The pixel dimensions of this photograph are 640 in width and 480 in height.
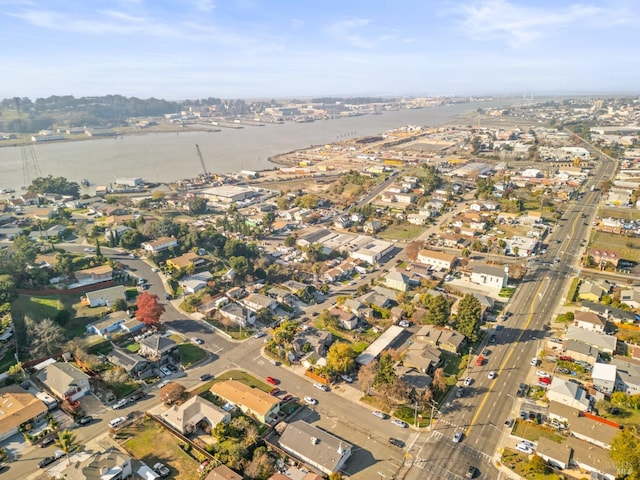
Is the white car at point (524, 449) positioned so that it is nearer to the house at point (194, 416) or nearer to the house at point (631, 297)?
the house at point (194, 416)

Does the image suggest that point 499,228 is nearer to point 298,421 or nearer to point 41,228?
point 298,421

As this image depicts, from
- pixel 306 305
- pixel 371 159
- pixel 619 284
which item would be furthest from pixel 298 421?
pixel 371 159

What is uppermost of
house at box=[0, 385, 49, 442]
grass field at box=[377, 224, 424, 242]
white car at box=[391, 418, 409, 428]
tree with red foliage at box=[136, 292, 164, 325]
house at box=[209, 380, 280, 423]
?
tree with red foliage at box=[136, 292, 164, 325]

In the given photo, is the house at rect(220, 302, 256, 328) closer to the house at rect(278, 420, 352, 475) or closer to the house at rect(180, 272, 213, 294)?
the house at rect(180, 272, 213, 294)

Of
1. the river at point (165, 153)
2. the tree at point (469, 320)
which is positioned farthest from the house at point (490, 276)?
the river at point (165, 153)

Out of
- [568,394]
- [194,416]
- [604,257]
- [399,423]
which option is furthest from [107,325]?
[604,257]

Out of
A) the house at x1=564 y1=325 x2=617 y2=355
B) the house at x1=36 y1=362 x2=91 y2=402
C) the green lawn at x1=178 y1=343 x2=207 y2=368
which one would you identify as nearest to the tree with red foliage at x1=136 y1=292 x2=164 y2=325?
the green lawn at x1=178 y1=343 x2=207 y2=368
